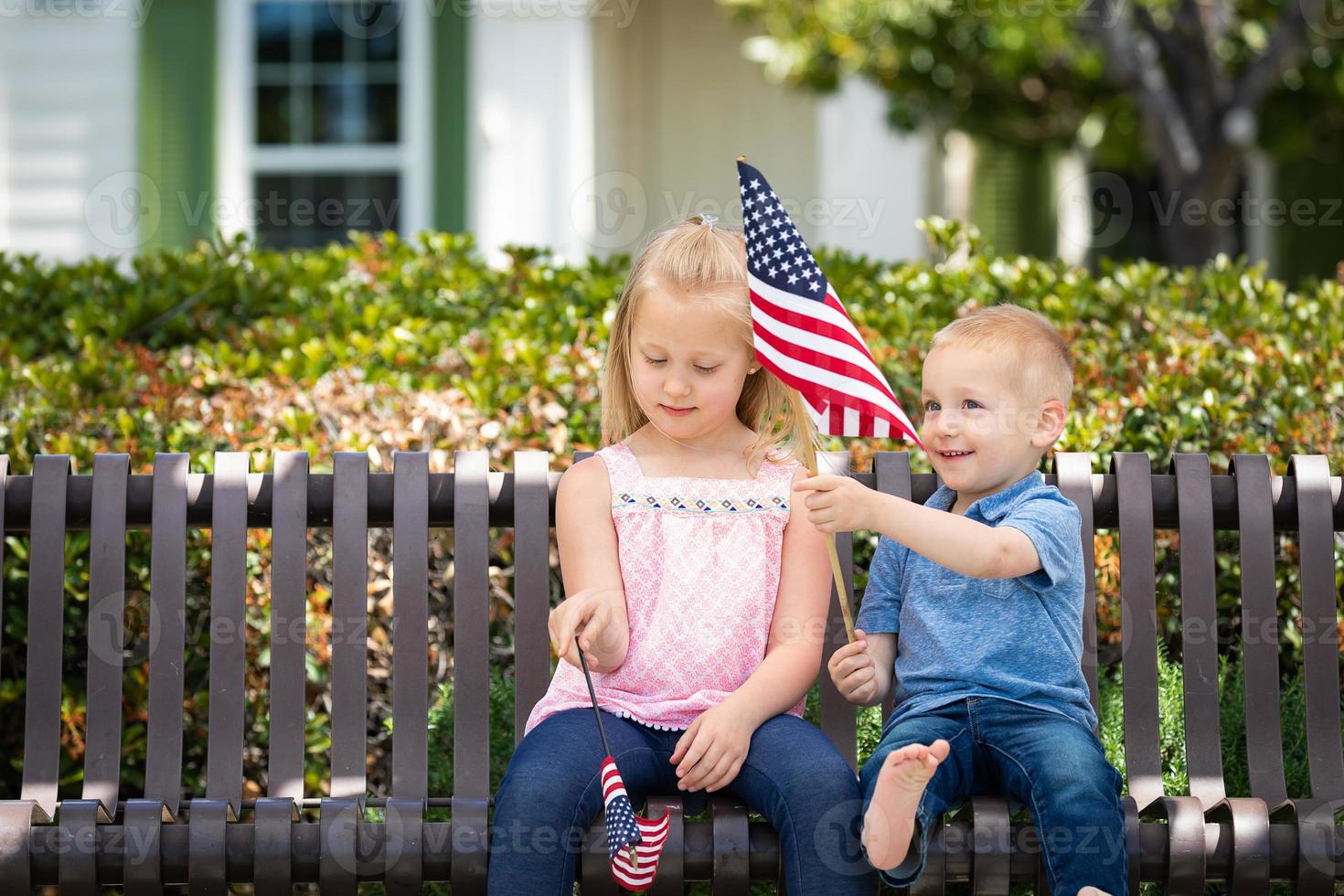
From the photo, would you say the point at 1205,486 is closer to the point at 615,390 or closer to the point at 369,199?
the point at 615,390

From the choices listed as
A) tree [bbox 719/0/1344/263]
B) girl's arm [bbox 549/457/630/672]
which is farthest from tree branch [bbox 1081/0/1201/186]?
girl's arm [bbox 549/457/630/672]

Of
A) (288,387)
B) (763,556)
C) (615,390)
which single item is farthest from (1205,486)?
(288,387)

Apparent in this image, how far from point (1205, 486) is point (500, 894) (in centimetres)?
153

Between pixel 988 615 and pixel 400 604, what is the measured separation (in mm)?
1088

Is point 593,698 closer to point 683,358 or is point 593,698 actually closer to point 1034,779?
point 683,358

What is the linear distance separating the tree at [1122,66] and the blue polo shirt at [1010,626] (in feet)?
15.2

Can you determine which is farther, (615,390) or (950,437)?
(615,390)

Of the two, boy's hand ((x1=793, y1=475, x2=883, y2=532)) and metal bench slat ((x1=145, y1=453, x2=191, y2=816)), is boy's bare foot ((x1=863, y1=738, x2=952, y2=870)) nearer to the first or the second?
boy's hand ((x1=793, y1=475, x2=883, y2=532))

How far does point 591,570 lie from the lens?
104 inches

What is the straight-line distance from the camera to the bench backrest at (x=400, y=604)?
9.17 feet

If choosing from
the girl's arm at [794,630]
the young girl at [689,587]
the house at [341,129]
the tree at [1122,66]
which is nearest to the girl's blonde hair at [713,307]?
the young girl at [689,587]

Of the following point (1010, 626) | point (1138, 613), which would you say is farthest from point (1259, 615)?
point (1010, 626)

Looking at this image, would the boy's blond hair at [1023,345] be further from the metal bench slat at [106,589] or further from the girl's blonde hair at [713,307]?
the metal bench slat at [106,589]

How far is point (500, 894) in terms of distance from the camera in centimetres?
236
